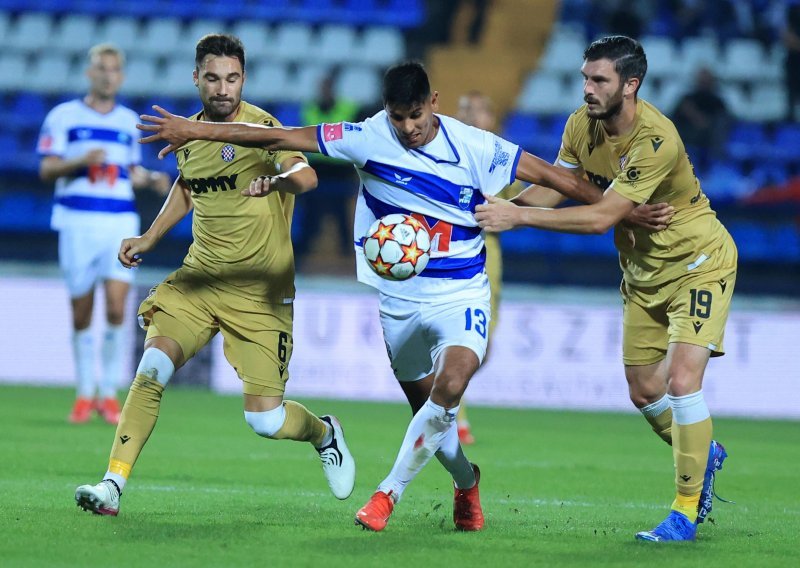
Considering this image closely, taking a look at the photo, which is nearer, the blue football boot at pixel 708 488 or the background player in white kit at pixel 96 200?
the blue football boot at pixel 708 488

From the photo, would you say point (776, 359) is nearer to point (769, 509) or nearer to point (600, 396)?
point (600, 396)

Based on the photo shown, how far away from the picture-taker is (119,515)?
217 inches

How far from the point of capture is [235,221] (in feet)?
19.8

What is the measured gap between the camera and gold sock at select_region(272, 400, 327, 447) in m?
6.02

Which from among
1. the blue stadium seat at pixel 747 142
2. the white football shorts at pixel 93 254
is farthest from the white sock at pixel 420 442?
the blue stadium seat at pixel 747 142

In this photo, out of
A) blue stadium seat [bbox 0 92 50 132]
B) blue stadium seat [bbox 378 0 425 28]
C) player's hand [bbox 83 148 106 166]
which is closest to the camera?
player's hand [bbox 83 148 106 166]

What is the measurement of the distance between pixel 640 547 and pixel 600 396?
7.27 meters

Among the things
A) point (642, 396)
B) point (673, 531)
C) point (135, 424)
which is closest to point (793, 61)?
point (642, 396)

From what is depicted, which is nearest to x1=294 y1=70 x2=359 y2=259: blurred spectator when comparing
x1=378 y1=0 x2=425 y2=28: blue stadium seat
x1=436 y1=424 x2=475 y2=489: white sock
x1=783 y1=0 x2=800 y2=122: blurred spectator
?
x1=378 y1=0 x2=425 y2=28: blue stadium seat

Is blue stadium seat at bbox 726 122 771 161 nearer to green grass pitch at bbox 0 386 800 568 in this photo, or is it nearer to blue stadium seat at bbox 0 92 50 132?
green grass pitch at bbox 0 386 800 568

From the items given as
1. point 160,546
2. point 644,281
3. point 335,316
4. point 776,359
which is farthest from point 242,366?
point 776,359

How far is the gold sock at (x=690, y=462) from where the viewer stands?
537cm

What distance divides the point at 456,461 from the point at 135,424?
140 cm

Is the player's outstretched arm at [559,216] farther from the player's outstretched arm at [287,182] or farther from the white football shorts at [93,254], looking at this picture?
the white football shorts at [93,254]
